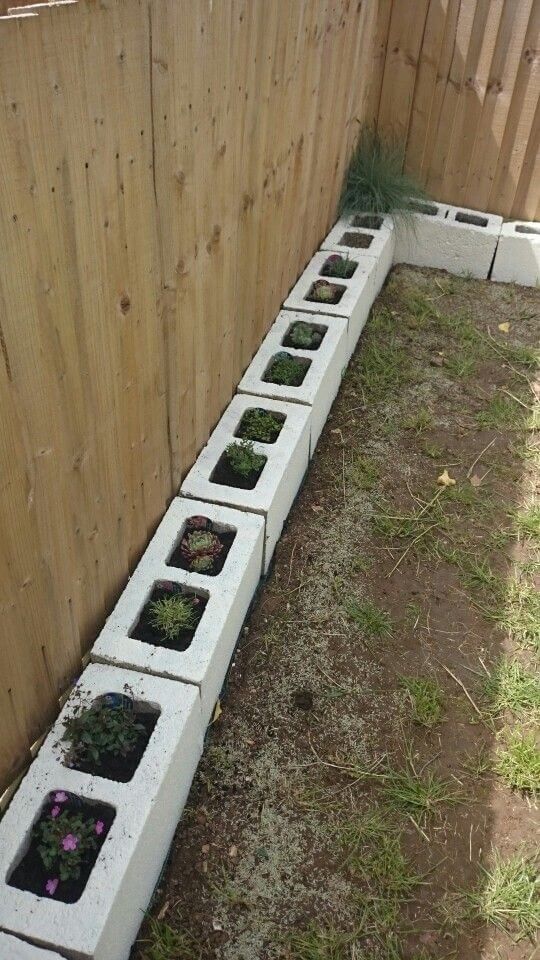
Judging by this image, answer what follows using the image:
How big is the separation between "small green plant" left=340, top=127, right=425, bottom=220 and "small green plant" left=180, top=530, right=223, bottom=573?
123 inches

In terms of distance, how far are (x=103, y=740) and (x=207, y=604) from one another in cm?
55

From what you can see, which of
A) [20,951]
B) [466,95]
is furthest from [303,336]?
[20,951]

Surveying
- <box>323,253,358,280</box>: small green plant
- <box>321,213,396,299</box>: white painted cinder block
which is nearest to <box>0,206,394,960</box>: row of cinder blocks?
<box>323,253,358,280</box>: small green plant

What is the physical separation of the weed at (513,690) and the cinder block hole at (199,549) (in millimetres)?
1002

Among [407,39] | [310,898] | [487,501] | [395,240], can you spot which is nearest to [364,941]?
[310,898]

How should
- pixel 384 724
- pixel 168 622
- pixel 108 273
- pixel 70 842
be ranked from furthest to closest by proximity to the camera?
1. pixel 384 724
2. pixel 168 622
3. pixel 108 273
4. pixel 70 842

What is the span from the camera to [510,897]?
7.13ft

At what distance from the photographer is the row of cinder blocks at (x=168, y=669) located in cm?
176

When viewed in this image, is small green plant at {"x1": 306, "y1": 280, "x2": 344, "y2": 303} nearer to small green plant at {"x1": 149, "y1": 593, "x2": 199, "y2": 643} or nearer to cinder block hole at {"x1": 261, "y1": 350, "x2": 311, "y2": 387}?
cinder block hole at {"x1": 261, "y1": 350, "x2": 311, "y2": 387}

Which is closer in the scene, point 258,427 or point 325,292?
point 258,427

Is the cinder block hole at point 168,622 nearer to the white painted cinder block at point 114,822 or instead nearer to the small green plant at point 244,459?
the white painted cinder block at point 114,822

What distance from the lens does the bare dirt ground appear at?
6.97ft

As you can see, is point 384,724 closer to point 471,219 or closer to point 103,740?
point 103,740

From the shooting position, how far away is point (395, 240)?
5.22 meters
